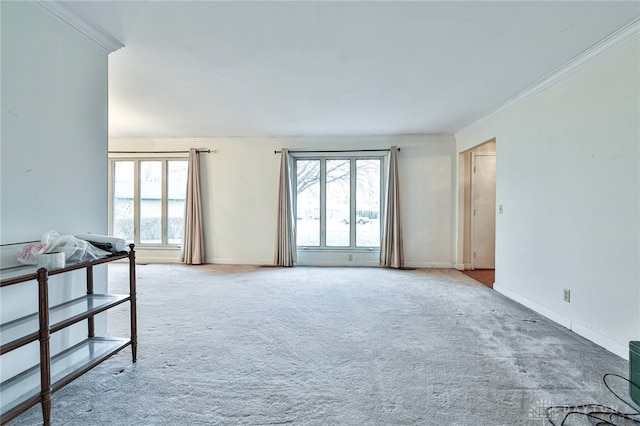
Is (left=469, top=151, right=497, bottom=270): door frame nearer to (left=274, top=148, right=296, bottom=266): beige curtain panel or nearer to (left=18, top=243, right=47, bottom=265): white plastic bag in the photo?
(left=274, top=148, right=296, bottom=266): beige curtain panel

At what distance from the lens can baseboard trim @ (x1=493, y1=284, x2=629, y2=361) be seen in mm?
2420

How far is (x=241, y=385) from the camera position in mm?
2023

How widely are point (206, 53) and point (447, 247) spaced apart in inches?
201

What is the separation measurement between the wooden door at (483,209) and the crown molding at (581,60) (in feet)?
6.08

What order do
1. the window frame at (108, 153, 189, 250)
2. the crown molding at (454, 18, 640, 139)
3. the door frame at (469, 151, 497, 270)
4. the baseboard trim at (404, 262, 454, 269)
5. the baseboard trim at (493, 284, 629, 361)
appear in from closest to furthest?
the crown molding at (454, 18, 640, 139)
the baseboard trim at (493, 284, 629, 361)
the door frame at (469, 151, 497, 270)
the baseboard trim at (404, 262, 454, 269)
the window frame at (108, 153, 189, 250)

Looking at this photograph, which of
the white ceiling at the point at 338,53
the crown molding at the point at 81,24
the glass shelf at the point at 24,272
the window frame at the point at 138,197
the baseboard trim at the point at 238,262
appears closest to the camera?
the glass shelf at the point at 24,272

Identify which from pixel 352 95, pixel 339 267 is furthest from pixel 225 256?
pixel 352 95

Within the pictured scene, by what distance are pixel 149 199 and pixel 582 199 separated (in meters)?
6.86

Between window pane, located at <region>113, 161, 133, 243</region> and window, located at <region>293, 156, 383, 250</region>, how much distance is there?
3418 millimetres

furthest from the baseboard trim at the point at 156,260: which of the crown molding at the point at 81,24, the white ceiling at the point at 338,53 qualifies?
the crown molding at the point at 81,24

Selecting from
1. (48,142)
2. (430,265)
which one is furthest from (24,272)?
(430,265)

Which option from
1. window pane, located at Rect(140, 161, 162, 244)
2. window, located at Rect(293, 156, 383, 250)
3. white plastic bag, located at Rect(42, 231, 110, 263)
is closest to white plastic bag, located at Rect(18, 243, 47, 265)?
white plastic bag, located at Rect(42, 231, 110, 263)

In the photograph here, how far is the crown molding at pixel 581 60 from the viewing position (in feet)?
7.55

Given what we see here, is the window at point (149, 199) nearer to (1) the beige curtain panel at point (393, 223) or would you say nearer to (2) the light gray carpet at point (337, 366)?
(2) the light gray carpet at point (337, 366)
